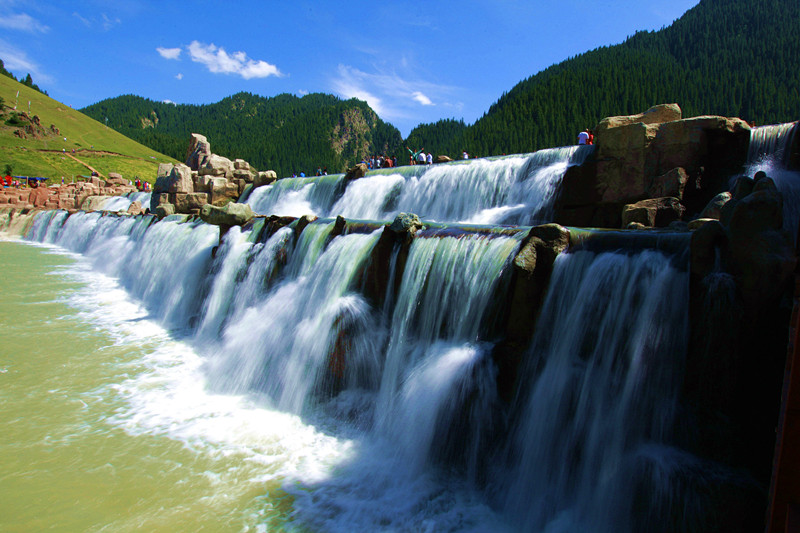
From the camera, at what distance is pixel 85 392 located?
23.8 feet

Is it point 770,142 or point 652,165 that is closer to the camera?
point 770,142

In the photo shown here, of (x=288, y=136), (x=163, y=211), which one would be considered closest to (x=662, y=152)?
(x=163, y=211)

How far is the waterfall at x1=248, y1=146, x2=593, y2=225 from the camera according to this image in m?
12.7

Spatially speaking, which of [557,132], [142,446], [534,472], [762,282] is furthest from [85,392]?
[557,132]

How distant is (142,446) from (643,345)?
6278 millimetres

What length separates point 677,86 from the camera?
73125mm

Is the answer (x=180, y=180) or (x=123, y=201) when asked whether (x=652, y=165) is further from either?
(x=123, y=201)

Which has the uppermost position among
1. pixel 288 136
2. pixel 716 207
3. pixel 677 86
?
pixel 288 136

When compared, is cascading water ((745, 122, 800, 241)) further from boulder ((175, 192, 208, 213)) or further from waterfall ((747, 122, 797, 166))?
boulder ((175, 192, 208, 213))

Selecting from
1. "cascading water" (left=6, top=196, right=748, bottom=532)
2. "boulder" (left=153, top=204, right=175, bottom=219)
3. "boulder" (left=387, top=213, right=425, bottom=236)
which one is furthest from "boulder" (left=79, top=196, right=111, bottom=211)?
"boulder" (left=387, top=213, right=425, bottom=236)

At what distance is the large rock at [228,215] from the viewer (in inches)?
509

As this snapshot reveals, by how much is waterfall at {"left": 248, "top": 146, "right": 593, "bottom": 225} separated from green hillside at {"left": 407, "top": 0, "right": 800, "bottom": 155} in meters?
54.5

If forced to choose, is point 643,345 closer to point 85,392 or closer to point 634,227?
point 634,227

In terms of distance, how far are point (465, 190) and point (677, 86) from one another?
259 feet
